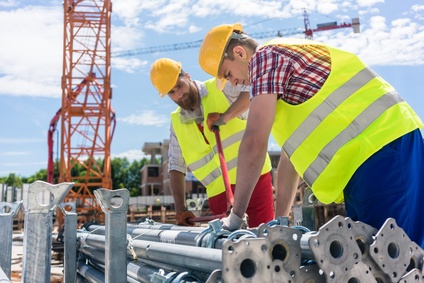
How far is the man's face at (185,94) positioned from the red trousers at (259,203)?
2.52 ft

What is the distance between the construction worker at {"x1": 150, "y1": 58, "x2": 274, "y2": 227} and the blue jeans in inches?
69.9

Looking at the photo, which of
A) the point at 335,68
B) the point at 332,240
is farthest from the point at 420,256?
the point at 335,68

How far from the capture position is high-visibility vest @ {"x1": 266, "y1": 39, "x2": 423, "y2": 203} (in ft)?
6.77

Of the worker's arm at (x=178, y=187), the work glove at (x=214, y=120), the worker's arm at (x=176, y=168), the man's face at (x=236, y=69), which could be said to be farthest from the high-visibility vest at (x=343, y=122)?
the worker's arm at (x=176, y=168)

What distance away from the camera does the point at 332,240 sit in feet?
4.67

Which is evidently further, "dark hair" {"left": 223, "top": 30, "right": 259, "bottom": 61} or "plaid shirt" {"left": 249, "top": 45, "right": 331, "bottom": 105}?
"dark hair" {"left": 223, "top": 30, "right": 259, "bottom": 61}

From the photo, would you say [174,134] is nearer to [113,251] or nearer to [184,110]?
[184,110]

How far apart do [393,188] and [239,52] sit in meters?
1.11

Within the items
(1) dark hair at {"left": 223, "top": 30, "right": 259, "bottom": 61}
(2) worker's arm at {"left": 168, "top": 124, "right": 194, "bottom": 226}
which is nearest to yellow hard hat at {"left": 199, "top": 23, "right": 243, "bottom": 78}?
(1) dark hair at {"left": 223, "top": 30, "right": 259, "bottom": 61}

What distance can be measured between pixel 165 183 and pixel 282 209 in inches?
1883

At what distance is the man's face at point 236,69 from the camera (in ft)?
8.58

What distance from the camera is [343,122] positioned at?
2.09m

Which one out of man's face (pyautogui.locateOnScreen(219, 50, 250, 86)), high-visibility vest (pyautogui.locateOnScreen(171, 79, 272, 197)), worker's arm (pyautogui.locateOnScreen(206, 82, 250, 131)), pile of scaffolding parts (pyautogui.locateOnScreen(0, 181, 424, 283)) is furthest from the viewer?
high-visibility vest (pyautogui.locateOnScreen(171, 79, 272, 197))

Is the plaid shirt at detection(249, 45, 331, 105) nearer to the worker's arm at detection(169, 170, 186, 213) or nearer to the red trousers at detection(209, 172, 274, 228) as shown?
the red trousers at detection(209, 172, 274, 228)
